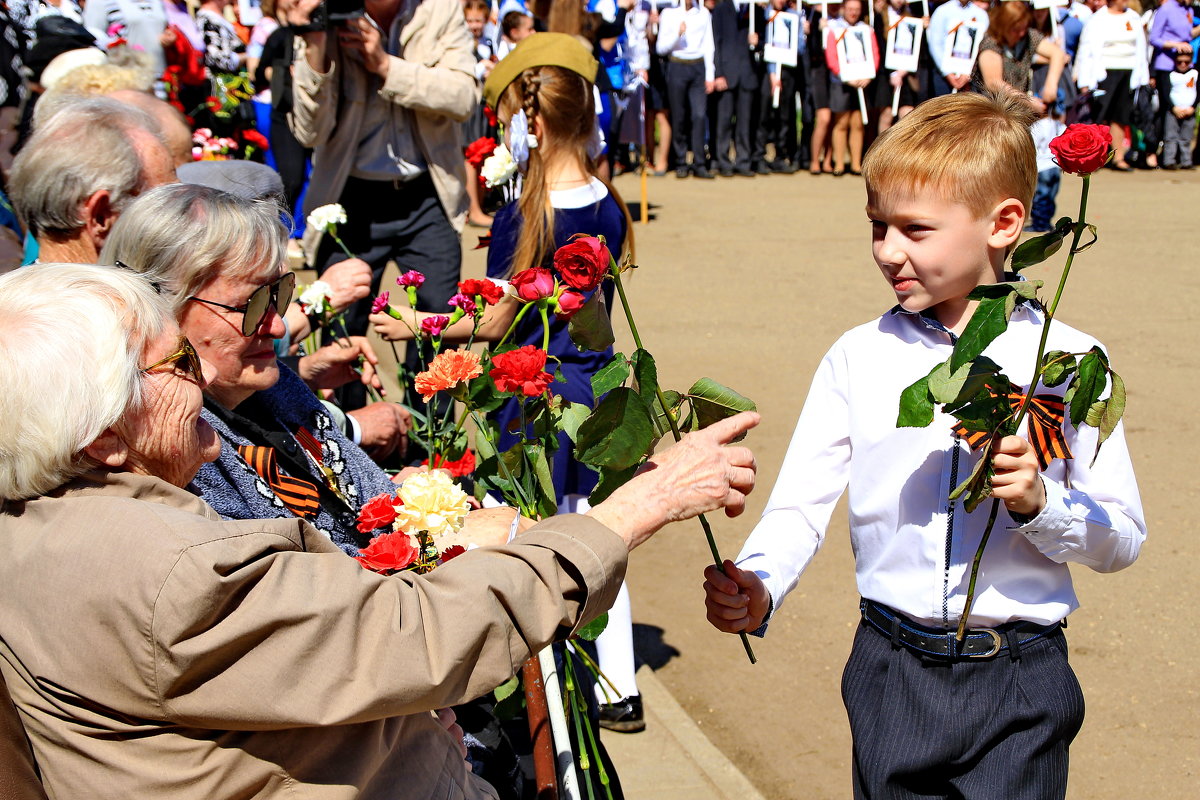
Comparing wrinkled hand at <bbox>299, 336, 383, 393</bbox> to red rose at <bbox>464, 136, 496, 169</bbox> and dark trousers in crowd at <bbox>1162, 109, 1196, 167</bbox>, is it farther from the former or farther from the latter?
dark trousers in crowd at <bbox>1162, 109, 1196, 167</bbox>

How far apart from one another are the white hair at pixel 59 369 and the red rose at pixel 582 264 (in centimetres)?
60

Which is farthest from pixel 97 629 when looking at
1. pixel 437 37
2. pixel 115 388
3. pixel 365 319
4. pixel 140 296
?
pixel 437 37

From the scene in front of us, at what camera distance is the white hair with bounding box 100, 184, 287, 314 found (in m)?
2.18

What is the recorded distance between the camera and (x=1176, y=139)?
13445 mm

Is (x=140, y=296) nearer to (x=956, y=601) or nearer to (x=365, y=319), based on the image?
(x=956, y=601)

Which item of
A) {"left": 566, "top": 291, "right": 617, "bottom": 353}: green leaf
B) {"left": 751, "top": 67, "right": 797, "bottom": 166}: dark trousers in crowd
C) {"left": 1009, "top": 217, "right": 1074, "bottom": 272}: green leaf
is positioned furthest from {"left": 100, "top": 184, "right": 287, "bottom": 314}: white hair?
{"left": 751, "top": 67, "right": 797, "bottom": 166}: dark trousers in crowd

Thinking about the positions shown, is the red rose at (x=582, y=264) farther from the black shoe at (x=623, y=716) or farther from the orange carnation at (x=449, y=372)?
the black shoe at (x=623, y=716)

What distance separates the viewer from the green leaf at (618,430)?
1661mm

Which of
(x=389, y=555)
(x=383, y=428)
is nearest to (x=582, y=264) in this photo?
(x=389, y=555)

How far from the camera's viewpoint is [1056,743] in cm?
185

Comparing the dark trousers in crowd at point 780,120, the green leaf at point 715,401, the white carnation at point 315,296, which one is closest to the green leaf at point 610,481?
the green leaf at point 715,401

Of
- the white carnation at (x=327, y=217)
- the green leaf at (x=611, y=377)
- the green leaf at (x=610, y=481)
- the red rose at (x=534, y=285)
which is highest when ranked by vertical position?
the red rose at (x=534, y=285)

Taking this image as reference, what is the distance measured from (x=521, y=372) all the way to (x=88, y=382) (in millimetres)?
648

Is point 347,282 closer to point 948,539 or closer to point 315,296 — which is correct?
point 315,296
